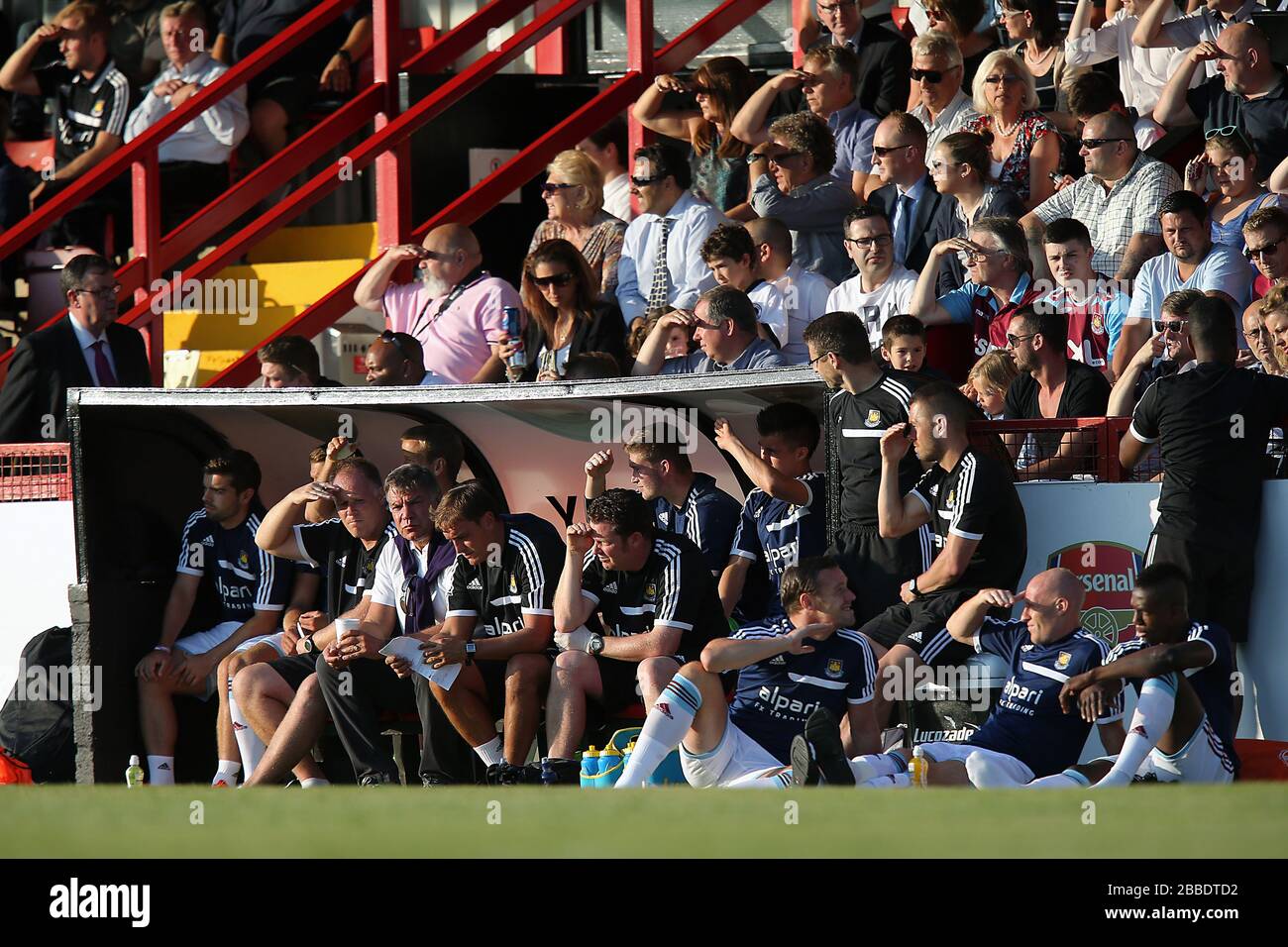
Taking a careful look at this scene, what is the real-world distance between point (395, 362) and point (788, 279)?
6.37ft

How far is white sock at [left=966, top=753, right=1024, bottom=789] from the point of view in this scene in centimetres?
727

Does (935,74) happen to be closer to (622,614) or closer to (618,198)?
(618,198)

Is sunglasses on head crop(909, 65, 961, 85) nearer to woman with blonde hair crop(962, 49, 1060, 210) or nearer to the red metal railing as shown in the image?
woman with blonde hair crop(962, 49, 1060, 210)

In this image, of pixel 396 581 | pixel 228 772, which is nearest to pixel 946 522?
pixel 396 581

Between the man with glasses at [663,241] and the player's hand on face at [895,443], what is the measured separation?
2621 mm

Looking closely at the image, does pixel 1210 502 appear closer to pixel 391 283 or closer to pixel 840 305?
pixel 840 305

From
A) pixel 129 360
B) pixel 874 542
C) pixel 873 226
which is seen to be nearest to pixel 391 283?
pixel 129 360

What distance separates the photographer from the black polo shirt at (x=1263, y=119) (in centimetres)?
1012

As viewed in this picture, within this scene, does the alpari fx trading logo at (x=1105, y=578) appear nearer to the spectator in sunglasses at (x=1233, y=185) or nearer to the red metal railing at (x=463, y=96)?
the spectator in sunglasses at (x=1233, y=185)

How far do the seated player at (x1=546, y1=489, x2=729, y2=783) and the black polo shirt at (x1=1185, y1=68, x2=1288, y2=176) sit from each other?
4.05 metres

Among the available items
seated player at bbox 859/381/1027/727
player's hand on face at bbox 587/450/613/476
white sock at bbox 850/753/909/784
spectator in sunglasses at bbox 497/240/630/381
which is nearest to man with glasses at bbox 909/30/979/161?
spectator in sunglasses at bbox 497/240/630/381

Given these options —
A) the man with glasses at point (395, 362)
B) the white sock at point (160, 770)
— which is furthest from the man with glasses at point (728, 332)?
the white sock at point (160, 770)

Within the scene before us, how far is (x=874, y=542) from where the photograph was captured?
7957 millimetres

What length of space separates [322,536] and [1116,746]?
3729 millimetres
